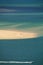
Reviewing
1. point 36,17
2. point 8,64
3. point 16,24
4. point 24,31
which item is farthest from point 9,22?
point 8,64

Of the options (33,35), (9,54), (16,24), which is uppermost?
(16,24)

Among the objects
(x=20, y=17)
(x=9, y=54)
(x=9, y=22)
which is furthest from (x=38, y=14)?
(x=9, y=54)

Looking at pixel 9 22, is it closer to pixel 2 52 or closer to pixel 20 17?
pixel 20 17

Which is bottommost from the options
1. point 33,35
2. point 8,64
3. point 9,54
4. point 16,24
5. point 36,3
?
A: point 8,64

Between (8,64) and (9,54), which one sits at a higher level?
(9,54)

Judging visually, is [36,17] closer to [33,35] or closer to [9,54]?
[33,35]

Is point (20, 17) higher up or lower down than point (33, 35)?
higher up
